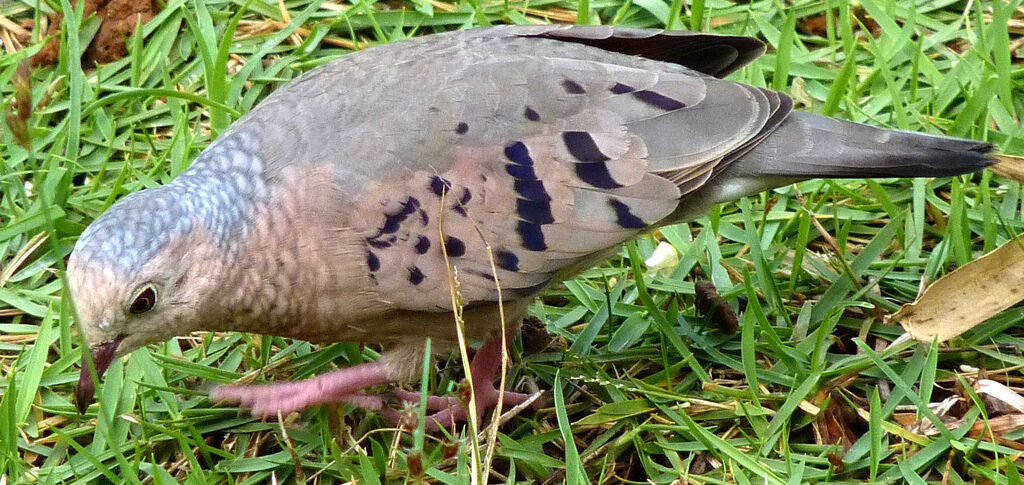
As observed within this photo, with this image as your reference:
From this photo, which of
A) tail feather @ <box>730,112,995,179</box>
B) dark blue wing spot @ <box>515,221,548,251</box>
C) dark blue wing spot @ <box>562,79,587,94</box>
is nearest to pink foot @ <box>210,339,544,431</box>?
dark blue wing spot @ <box>515,221,548,251</box>

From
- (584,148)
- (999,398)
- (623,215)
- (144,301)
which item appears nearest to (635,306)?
(623,215)

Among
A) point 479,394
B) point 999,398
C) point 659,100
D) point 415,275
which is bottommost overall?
point 479,394

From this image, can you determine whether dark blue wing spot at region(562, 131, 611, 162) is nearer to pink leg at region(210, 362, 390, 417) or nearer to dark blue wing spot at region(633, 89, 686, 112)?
dark blue wing spot at region(633, 89, 686, 112)

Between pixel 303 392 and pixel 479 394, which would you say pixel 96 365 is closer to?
pixel 303 392

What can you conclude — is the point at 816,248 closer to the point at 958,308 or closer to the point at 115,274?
the point at 958,308

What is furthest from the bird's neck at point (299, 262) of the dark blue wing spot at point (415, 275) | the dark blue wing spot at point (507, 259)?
the dark blue wing spot at point (507, 259)

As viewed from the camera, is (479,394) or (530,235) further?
(479,394)
